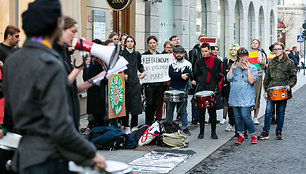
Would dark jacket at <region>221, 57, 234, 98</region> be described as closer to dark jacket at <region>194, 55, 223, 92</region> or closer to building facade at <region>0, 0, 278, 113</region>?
dark jacket at <region>194, 55, 223, 92</region>

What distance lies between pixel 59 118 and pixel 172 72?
7.40 m

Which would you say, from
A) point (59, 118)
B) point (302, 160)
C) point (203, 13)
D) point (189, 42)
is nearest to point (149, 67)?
point (302, 160)

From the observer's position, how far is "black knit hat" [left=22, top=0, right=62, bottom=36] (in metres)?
2.91

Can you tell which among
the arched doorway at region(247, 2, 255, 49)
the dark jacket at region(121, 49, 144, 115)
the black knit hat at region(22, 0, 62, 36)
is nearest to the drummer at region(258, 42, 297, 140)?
the dark jacket at region(121, 49, 144, 115)

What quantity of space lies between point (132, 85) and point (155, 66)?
0.89 meters

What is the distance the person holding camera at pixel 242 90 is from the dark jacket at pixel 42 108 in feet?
21.3

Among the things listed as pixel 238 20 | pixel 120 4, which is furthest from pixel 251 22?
pixel 120 4

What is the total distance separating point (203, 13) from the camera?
23703 millimetres

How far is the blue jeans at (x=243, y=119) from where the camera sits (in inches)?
363

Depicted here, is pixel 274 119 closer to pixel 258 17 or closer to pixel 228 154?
pixel 228 154

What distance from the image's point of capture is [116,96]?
9.40 meters

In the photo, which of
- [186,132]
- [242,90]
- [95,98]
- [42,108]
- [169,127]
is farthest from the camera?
[186,132]

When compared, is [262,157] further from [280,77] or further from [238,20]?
[238,20]

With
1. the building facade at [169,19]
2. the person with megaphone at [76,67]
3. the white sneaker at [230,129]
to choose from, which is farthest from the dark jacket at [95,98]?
the person with megaphone at [76,67]
